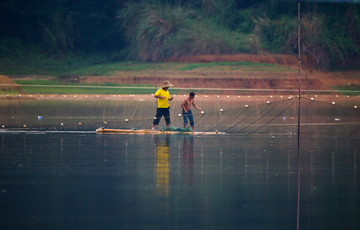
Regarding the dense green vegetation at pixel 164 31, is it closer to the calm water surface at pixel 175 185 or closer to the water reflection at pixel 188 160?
the water reflection at pixel 188 160

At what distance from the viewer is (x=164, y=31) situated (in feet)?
199

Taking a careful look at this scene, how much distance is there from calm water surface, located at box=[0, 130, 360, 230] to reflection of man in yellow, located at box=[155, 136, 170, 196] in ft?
0.06

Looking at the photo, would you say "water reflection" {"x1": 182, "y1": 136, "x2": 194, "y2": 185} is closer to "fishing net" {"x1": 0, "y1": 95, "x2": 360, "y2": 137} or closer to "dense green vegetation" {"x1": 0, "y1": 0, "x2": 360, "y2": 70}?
"fishing net" {"x1": 0, "y1": 95, "x2": 360, "y2": 137}

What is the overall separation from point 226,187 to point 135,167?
2906mm

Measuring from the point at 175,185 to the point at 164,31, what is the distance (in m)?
49.3

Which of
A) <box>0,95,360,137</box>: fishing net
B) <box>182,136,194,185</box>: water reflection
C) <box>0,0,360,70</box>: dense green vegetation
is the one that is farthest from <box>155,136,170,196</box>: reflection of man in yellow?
<box>0,0,360,70</box>: dense green vegetation

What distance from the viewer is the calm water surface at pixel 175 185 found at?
9.45 meters

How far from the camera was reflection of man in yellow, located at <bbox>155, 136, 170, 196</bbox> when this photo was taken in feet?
38.2

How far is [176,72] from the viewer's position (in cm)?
5409

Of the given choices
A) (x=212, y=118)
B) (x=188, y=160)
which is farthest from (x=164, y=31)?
(x=188, y=160)

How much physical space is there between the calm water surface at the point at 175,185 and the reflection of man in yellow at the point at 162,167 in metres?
0.02

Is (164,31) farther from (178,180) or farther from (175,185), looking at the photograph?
(175,185)

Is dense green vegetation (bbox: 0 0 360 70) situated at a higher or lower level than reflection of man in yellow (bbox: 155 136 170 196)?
higher

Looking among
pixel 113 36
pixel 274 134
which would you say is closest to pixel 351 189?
pixel 274 134
